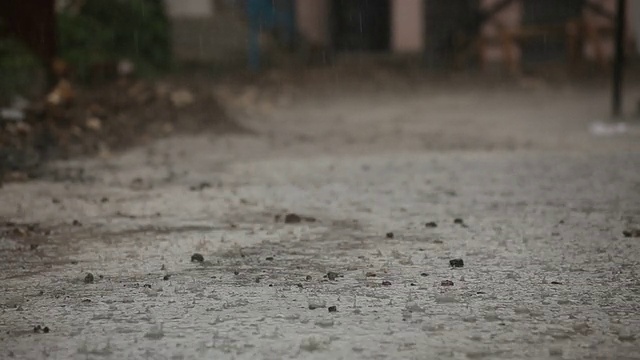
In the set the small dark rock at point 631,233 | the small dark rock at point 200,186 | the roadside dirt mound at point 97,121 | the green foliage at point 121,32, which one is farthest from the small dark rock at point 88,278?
the green foliage at point 121,32

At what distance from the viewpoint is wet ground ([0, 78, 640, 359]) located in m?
3.20

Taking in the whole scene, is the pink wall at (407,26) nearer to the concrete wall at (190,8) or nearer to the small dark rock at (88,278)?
the concrete wall at (190,8)

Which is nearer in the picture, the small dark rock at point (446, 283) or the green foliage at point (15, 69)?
the small dark rock at point (446, 283)

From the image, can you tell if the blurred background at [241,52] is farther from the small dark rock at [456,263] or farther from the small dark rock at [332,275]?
the small dark rock at [456,263]

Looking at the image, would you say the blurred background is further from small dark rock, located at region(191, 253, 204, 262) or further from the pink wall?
small dark rock, located at region(191, 253, 204, 262)

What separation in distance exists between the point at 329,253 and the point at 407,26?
15.2 meters

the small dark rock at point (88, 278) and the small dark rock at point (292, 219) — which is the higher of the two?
the small dark rock at point (292, 219)

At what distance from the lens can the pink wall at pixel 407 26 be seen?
19.1m

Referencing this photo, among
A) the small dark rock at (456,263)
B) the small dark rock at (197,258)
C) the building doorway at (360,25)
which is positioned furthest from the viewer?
the building doorway at (360,25)

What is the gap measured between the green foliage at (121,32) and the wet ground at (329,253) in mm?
5943

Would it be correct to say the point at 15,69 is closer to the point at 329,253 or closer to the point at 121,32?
the point at 121,32

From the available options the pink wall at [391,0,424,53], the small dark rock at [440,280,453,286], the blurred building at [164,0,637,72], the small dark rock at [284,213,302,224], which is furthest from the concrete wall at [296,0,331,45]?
the small dark rock at [440,280,453,286]

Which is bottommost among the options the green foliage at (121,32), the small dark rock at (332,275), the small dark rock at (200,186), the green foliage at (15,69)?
the small dark rock at (332,275)

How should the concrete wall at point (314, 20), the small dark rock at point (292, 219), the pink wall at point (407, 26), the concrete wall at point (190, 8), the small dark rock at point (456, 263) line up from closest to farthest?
the small dark rock at point (456, 263)
the small dark rock at point (292, 219)
the concrete wall at point (190, 8)
the pink wall at point (407, 26)
the concrete wall at point (314, 20)
